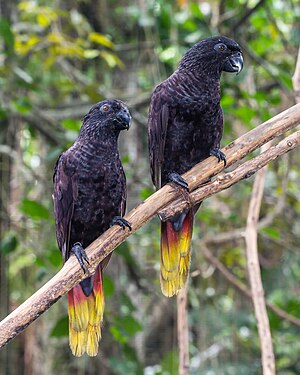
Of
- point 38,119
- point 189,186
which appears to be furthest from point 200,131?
point 38,119

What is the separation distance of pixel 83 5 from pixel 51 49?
882 mm

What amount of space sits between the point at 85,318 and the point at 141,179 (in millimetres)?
1633

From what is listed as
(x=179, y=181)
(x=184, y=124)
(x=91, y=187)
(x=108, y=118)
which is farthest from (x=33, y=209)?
(x=179, y=181)

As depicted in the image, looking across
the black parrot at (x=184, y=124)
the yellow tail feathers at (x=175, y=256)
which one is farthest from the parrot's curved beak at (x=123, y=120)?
the yellow tail feathers at (x=175, y=256)

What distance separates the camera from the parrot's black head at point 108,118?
7.84 ft

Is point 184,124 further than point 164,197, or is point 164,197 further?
point 184,124

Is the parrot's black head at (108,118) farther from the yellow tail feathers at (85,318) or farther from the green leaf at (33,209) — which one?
the green leaf at (33,209)

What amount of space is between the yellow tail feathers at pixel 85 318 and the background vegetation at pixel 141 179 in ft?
2.82

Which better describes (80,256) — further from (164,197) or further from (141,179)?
(141,179)

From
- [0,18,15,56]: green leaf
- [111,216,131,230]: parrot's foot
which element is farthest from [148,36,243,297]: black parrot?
[0,18,15,56]: green leaf

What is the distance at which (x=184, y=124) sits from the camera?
8.07ft

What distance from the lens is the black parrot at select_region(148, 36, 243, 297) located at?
2.39 m

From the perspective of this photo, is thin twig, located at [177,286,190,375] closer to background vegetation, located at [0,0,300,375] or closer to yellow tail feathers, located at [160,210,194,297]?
yellow tail feathers, located at [160,210,194,297]

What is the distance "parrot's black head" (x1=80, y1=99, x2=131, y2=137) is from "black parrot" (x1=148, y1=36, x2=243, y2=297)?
0.12m
